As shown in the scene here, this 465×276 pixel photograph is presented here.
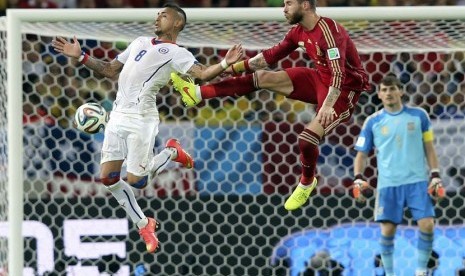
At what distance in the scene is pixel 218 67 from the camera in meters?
6.97

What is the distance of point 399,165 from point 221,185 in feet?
3.40

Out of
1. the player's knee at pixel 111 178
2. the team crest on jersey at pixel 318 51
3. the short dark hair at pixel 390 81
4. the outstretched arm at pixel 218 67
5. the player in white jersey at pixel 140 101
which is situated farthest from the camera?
the short dark hair at pixel 390 81

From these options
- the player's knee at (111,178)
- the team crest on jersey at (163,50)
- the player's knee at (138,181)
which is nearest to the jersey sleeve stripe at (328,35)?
the team crest on jersey at (163,50)

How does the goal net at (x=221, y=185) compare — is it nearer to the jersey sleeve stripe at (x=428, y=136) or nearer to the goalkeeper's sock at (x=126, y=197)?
the jersey sleeve stripe at (x=428, y=136)

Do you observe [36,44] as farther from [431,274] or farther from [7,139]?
[431,274]

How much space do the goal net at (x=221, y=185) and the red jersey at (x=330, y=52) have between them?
127 centimetres

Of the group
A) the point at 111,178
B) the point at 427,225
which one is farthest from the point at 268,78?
the point at 427,225

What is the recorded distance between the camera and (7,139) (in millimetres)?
7930

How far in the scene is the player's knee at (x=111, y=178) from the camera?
7633 millimetres

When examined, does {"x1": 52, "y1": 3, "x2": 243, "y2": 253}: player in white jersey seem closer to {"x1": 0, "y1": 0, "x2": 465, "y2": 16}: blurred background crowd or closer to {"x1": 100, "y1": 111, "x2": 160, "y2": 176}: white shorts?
{"x1": 100, "y1": 111, "x2": 160, "y2": 176}: white shorts

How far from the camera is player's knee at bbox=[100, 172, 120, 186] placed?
7633 mm

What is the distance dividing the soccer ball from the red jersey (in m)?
0.86

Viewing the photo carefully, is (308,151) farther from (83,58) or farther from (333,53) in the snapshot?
(83,58)

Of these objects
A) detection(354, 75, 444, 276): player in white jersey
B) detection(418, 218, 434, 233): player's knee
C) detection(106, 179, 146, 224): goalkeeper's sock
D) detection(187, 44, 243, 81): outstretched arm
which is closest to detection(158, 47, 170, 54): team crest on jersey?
detection(187, 44, 243, 81): outstretched arm
